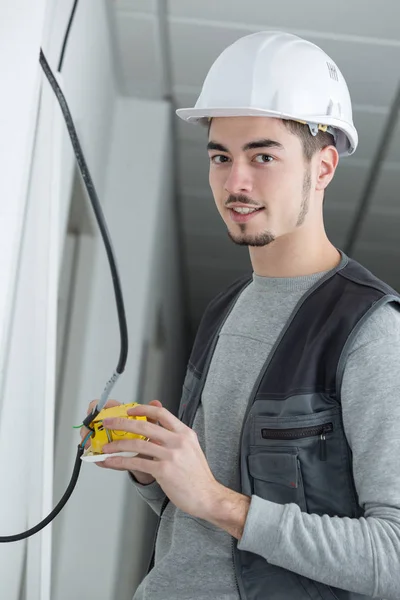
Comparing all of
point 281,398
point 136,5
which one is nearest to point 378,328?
point 281,398

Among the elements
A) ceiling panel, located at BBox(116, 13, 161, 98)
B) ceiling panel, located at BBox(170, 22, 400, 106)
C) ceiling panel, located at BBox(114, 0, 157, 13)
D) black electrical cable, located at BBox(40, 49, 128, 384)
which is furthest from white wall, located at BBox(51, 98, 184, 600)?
black electrical cable, located at BBox(40, 49, 128, 384)

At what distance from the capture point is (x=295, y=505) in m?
1.10

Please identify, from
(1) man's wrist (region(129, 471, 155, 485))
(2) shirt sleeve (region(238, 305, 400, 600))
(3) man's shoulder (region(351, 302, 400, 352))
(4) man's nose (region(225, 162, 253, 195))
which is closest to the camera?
(2) shirt sleeve (region(238, 305, 400, 600))

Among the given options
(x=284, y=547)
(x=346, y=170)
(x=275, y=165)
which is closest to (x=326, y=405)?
(x=284, y=547)

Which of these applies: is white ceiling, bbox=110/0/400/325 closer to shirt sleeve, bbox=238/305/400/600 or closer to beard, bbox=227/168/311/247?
beard, bbox=227/168/311/247

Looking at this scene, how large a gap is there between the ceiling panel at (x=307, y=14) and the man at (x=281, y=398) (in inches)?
A: 48.8

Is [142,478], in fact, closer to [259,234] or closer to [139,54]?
[259,234]

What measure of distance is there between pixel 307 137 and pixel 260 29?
148 cm

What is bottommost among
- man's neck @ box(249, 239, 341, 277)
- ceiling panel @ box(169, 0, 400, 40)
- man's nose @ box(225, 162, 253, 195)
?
man's neck @ box(249, 239, 341, 277)

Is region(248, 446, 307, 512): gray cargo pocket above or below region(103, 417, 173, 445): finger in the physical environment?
below

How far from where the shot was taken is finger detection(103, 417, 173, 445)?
1.08 metres

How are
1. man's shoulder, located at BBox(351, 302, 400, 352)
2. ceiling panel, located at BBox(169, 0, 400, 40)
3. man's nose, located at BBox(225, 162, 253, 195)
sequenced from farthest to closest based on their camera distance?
ceiling panel, located at BBox(169, 0, 400, 40) → man's nose, located at BBox(225, 162, 253, 195) → man's shoulder, located at BBox(351, 302, 400, 352)

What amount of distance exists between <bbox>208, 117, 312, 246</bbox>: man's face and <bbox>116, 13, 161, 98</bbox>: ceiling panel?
60.1 inches

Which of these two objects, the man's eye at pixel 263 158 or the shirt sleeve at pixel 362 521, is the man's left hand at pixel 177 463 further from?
the man's eye at pixel 263 158
